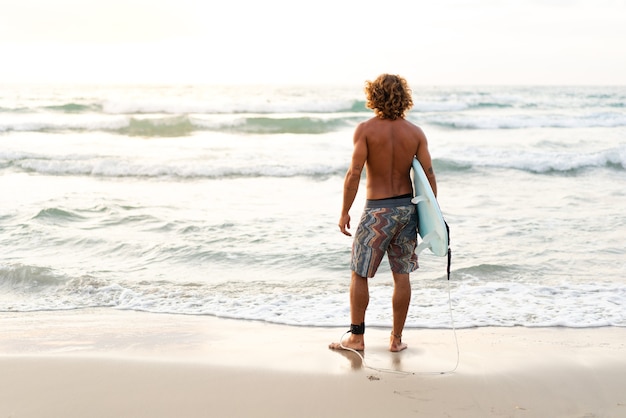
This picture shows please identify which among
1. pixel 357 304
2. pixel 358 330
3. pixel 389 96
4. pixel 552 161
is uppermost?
pixel 389 96

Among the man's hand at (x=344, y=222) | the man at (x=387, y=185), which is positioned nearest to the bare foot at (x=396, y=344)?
the man at (x=387, y=185)

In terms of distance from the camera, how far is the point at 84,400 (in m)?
3.50

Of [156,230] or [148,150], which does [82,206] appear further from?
[148,150]

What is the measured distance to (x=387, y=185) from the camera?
414 centimetres

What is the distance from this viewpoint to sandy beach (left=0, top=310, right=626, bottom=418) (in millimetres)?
3445

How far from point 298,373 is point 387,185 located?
1.22m

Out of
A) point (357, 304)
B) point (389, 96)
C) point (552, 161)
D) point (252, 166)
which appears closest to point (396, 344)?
point (357, 304)

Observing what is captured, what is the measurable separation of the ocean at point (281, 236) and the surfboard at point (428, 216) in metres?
1.04

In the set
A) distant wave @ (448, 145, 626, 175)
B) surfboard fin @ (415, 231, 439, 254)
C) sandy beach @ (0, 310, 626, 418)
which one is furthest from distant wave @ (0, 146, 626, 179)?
surfboard fin @ (415, 231, 439, 254)

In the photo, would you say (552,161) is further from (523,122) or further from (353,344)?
(523,122)

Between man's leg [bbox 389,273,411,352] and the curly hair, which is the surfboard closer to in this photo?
man's leg [bbox 389,273,411,352]

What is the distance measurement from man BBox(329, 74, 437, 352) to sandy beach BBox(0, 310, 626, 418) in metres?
0.48

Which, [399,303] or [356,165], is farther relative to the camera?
[399,303]

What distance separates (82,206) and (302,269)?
4300 millimetres
